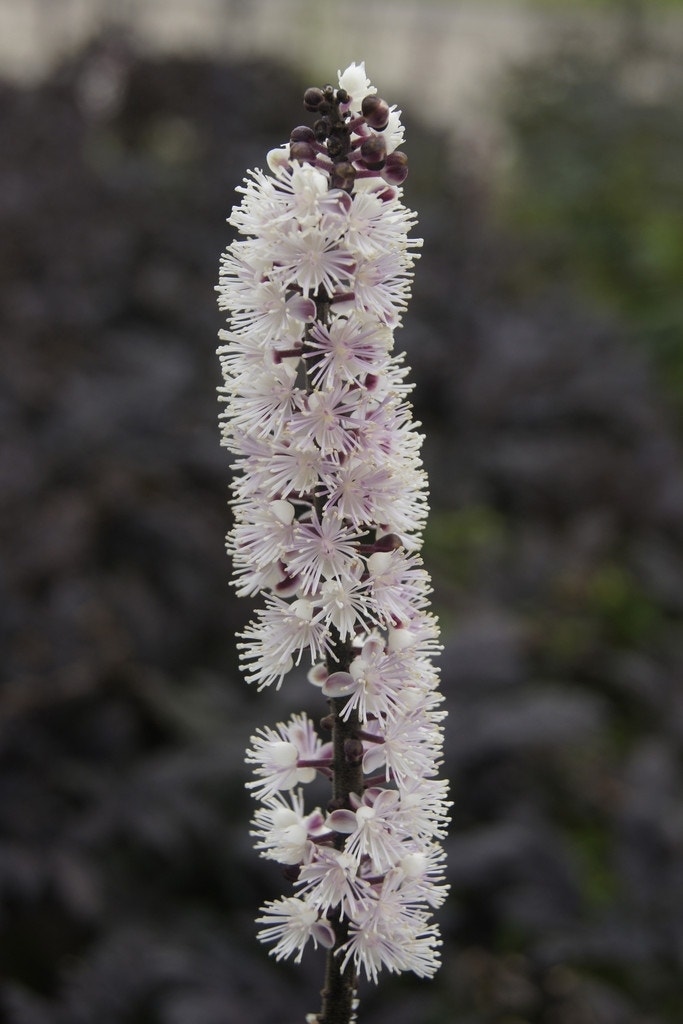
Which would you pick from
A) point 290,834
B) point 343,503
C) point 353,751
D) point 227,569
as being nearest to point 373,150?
point 343,503

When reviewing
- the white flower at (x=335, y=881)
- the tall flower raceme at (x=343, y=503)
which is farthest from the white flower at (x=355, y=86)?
the white flower at (x=335, y=881)

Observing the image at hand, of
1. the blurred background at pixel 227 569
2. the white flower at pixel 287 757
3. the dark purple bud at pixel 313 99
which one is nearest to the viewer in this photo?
the dark purple bud at pixel 313 99

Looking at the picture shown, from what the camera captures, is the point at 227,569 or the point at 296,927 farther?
the point at 227,569

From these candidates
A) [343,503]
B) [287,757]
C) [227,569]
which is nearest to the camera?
[343,503]

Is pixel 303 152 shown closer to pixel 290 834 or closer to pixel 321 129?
pixel 321 129

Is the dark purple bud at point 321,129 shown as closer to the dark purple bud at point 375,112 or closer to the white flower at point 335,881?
the dark purple bud at point 375,112
